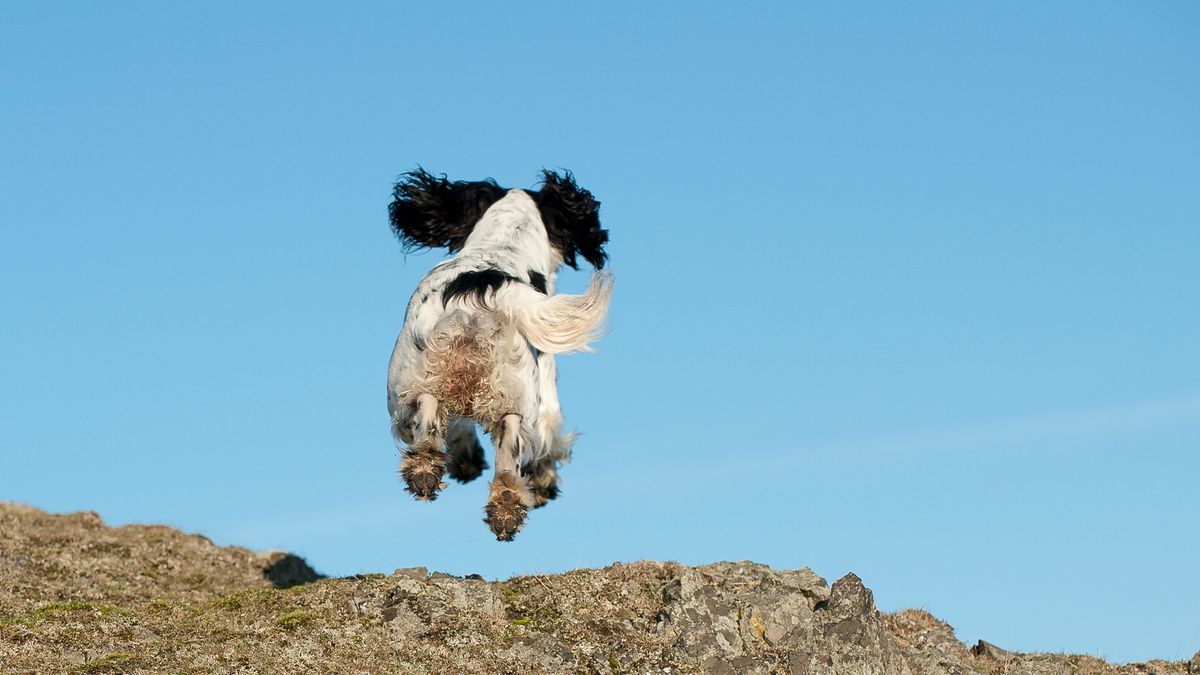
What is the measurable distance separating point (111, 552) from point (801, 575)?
779 centimetres

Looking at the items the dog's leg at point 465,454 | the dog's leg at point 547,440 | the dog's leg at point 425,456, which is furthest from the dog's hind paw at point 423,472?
the dog's leg at point 465,454

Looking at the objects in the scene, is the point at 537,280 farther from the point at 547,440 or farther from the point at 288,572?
the point at 288,572

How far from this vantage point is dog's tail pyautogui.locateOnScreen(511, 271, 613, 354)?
11.0 m

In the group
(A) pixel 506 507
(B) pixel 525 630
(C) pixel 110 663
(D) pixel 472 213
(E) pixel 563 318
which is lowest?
(C) pixel 110 663

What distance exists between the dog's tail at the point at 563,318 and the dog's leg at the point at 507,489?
0.65 metres

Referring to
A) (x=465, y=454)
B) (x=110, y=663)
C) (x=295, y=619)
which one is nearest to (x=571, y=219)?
(x=465, y=454)

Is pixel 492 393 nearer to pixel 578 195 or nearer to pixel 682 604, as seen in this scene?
pixel 682 604

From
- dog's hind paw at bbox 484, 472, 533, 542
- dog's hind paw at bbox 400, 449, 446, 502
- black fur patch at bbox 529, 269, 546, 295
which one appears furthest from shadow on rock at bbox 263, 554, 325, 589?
dog's hind paw at bbox 484, 472, 533, 542

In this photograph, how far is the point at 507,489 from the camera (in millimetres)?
10625

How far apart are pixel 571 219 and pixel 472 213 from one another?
99 centimetres

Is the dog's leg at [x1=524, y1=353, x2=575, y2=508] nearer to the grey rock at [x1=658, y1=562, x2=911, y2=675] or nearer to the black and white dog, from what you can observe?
the black and white dog

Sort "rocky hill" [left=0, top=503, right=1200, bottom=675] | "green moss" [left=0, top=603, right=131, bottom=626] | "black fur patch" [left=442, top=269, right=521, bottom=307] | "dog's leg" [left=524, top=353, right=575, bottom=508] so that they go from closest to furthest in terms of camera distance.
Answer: "rocky hill" [left=0, top=503, right=1200, bottom=675]
"green moss" [left=0, top=603, right=131, bottom=626]
"black fur patch" [left=442, top=269, right=521, bottom=307]
"dog's leg" [left=524, top=353, right=575, bottom=508]

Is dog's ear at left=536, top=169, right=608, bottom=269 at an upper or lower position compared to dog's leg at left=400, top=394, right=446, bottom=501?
upper

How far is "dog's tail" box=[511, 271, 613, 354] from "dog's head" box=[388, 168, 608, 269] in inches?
112
